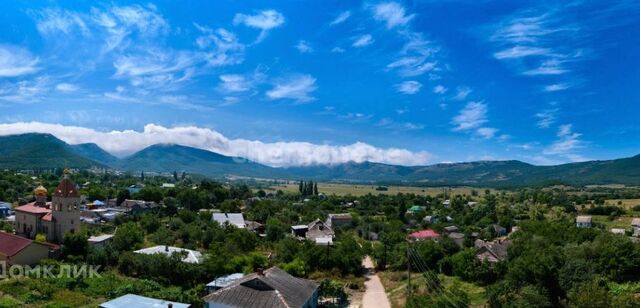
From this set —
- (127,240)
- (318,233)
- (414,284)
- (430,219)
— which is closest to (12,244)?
(127,240)

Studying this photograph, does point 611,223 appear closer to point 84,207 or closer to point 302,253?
point 302,253

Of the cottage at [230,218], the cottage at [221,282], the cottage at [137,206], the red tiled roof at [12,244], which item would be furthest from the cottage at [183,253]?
the cottage at [137,206]

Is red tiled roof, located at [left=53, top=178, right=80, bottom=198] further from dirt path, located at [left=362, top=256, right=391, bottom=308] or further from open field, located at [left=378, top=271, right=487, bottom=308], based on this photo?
open field, located at [left=378, top=271, right=487, bottom=308]

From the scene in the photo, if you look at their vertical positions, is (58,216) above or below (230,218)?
above

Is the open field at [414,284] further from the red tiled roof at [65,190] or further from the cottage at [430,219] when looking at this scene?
the cottage at [430,219]

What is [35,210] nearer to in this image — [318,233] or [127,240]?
[127,240]

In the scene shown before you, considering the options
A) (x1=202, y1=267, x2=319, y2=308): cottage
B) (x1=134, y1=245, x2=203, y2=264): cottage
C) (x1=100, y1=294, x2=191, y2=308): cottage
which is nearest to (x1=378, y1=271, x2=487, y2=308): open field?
(x1=202, y1=267, x2=319, y2=308): cottage
